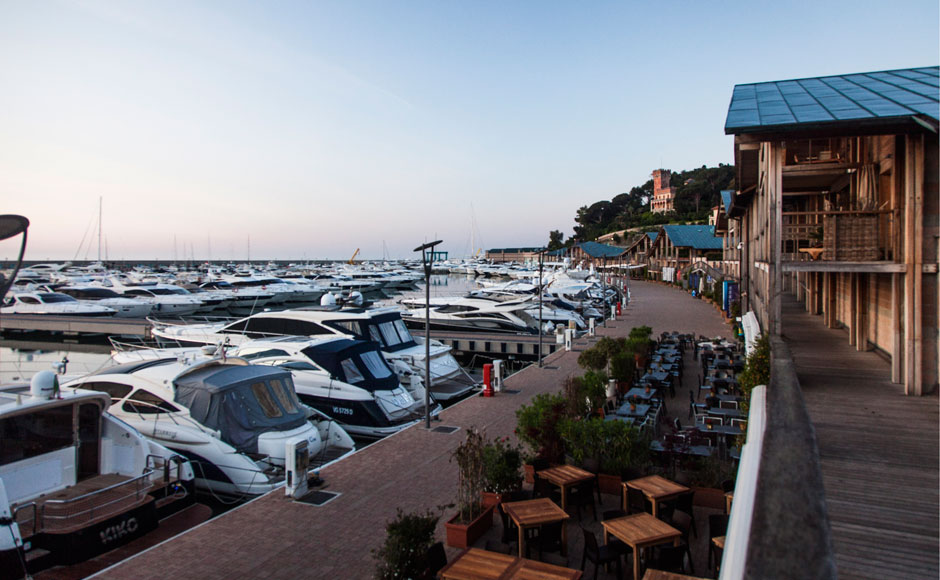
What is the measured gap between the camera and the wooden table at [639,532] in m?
5.79

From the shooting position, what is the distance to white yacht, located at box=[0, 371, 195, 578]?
23.4 feet

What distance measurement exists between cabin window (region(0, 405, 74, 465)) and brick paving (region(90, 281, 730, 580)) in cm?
275

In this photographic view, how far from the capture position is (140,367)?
1224 cm

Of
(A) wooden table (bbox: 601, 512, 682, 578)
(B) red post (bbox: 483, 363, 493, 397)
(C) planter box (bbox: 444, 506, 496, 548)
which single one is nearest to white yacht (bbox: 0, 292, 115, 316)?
(B) red post (bbox: 483, 363, 493, 397)

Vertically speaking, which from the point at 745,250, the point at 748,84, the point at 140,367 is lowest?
the point at 140,367

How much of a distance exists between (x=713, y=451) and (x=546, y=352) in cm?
1676

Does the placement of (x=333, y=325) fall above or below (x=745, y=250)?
below

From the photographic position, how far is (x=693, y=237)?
210 ft

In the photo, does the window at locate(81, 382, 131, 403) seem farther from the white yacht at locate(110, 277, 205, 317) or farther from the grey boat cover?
the white yacht at locate(110, 277, 205, 317)

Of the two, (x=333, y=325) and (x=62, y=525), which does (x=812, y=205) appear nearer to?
(x=333, y=325)

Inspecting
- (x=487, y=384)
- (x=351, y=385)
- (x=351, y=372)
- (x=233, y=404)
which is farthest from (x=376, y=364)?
Answer: (x=233, y=404)

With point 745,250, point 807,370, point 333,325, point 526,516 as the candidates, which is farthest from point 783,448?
point 745,250

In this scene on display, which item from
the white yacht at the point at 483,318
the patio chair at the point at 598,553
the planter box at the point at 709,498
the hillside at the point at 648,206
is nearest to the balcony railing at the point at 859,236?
the planter box at the point at 709,498

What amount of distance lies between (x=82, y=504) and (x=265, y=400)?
11.9ft
